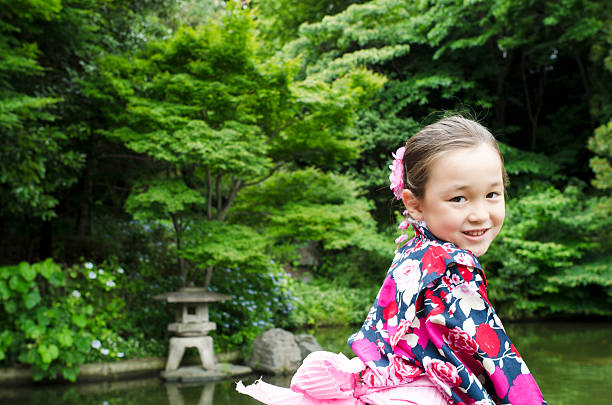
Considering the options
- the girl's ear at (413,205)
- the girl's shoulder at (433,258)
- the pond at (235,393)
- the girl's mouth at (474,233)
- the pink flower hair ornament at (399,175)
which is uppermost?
the pink flower hair ornament at (399,175)

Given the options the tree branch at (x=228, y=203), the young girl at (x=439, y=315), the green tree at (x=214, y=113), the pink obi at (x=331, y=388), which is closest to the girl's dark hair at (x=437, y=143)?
the young girl at (x=439, y=315)

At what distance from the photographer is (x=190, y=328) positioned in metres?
5.75

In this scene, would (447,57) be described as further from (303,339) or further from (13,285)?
(13,285)

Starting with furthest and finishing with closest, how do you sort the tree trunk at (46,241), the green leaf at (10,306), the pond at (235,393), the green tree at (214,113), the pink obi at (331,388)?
the tree trunk at (46,241), the green tree at (214,113), the green leaf at (10,306), the pond at (235,393), the pink obi at (331,388)

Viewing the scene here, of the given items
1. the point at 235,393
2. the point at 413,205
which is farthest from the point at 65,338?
the point at 413,205

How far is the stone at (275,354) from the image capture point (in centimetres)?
577

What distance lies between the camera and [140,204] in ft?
19.2

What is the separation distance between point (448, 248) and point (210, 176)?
529 cm

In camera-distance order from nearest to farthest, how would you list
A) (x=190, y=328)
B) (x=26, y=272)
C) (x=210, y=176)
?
1. (x=26, y=272)
2. (x=190, y=328)
3. (x=210, y=176)

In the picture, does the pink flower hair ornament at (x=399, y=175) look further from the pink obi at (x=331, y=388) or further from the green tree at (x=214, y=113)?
the green tree at (x=214, y=113)

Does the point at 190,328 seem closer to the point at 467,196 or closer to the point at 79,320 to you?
the point at 79,320

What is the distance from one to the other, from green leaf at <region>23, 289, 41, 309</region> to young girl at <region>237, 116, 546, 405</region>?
451 centimetres

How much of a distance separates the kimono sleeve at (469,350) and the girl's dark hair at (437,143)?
26 cm

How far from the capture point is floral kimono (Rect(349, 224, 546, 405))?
1.16m
